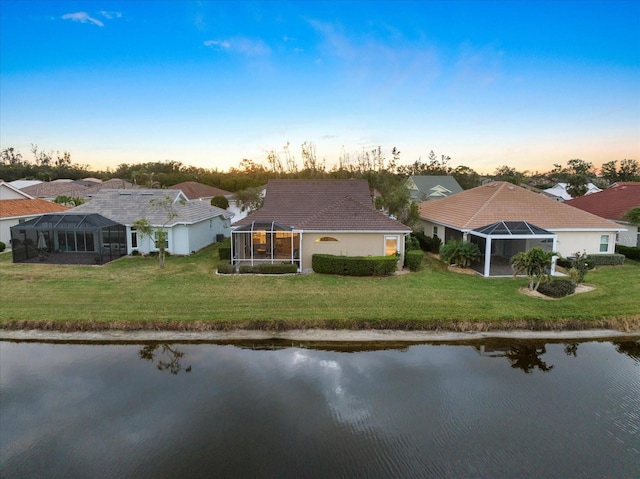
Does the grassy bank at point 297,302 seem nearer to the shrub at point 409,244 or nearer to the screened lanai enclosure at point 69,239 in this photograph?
the shrub at point 409,244

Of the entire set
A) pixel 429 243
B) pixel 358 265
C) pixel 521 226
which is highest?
pixel 521 226

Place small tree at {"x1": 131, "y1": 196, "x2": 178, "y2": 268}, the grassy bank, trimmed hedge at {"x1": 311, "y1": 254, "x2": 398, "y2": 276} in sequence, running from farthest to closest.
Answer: small tree at {"x1": 131, "y1": 196, "x2": 178, "y2": 268} < trimmed hedge at {"x1": 311, "y1": 254, "x2": 398, "y2": 276} < the grassy bank

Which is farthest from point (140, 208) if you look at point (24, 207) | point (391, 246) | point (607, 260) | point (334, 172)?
point (607, 260)

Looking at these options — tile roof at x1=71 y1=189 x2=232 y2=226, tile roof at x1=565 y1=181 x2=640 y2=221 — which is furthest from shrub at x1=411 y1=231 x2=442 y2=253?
tile roof at x1=71 y1=189 x2=232 y2=226

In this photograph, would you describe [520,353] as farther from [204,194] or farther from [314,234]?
[204,194]

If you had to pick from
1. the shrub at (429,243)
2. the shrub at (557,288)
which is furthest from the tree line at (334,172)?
the shrub at (557,288)

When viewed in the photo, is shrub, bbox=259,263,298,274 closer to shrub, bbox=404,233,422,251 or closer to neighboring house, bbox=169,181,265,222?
shrub, bbox=404,233,422,251
